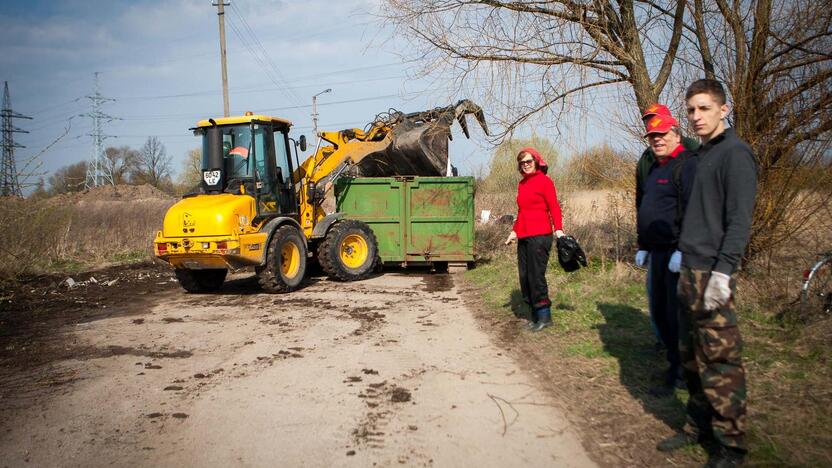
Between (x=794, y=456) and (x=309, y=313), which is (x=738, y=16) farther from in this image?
(x=309, y=313)

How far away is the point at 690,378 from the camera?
327 cm

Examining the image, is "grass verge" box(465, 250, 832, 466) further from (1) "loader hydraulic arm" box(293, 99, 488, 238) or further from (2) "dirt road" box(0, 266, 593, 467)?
(1) "loader hydraulic arm" box(293, 99, 488, 238)

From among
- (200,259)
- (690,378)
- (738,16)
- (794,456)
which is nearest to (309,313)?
(200,259)

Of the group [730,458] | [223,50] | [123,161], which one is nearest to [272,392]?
[730,458]

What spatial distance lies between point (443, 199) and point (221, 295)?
4471mm

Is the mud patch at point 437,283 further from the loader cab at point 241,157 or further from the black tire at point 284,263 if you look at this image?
the loader cab at point 241,157

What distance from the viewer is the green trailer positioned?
36.6 feet

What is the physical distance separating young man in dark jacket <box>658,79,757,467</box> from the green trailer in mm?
7935

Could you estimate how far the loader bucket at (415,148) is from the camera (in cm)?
1094

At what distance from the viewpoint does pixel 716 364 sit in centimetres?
299

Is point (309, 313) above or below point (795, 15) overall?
below

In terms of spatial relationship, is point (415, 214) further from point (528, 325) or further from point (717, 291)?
point (717, 291)

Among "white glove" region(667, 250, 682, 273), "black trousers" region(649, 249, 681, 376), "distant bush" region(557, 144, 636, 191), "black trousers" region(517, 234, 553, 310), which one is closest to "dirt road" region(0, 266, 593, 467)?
"black trousers" region(517, 234, 553, 310)

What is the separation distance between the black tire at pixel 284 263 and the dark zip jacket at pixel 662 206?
617cm
